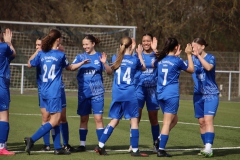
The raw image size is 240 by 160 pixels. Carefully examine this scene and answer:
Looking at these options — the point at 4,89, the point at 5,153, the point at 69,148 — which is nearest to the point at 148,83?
the point at 69,148

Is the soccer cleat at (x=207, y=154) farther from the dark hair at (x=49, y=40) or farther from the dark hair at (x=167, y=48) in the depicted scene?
the dark hair at (x=49, y=40)

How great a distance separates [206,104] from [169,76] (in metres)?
0.93

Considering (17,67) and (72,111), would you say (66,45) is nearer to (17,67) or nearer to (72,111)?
(17,67)

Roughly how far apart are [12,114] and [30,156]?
7268 mm

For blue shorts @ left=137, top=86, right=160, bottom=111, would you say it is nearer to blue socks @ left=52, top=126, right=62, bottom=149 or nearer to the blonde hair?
the blonde hair

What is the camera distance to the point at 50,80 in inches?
396

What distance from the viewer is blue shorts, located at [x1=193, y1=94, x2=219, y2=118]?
10569 mm

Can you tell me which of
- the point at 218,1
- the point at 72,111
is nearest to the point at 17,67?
the point at 72,111

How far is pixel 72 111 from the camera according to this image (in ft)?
61.2

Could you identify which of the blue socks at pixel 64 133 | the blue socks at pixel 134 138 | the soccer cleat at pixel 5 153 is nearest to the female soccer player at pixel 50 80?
the soccer cleat at pixel 5 153

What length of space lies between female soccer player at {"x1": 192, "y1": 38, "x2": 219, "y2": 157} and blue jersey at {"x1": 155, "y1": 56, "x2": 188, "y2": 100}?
428 millimetres

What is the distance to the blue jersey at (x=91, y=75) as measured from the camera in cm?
1065

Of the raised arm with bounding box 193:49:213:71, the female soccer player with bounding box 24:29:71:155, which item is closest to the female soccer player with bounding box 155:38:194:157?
the raised arm with bounding box 193:49:213:71

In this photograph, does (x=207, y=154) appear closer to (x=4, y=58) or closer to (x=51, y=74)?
(x=51, y=74)
